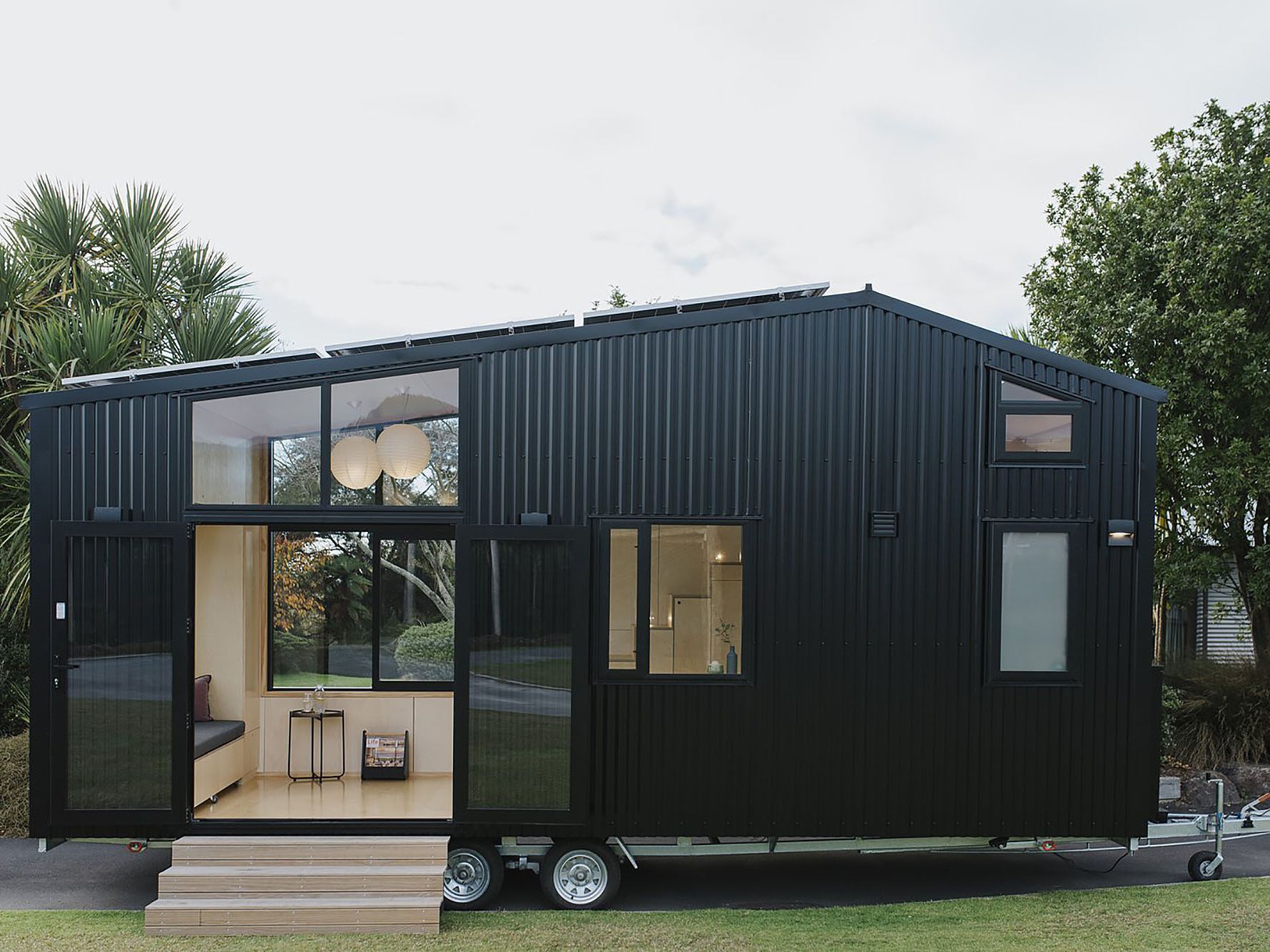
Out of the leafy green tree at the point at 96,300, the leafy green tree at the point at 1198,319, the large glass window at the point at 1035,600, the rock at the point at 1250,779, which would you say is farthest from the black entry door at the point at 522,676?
the leafy green tree at the point at 1198,319

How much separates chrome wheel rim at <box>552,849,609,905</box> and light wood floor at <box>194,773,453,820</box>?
2.58 feet

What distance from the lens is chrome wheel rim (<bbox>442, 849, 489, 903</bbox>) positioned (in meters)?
5.41

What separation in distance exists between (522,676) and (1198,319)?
8206 millimetres

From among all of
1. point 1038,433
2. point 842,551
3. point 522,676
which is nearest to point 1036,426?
point 1038,433

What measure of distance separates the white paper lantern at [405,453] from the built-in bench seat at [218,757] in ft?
7.62

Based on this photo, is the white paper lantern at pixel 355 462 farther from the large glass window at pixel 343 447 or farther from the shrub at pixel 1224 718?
the shrub at pixel 1224 718

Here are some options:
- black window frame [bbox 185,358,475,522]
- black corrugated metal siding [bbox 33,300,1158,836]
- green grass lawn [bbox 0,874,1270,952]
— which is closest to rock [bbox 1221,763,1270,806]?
green grass lawn [bbox 0,874,1270,952]

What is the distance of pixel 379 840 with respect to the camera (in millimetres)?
5273

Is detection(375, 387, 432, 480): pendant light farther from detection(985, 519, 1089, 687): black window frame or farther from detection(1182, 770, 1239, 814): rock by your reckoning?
detection(1182, 770, 1239, 814): rock

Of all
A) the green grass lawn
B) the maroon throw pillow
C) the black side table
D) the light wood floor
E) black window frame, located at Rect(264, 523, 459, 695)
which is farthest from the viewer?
black window frame, located at Rect(264, 523, 459, 695)

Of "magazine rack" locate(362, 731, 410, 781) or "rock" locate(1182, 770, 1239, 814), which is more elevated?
"magazine rack" locate(362, 731, 410, 781)

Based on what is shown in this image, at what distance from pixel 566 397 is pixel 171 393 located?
2389 millimetres

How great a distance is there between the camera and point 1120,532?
5473 mm

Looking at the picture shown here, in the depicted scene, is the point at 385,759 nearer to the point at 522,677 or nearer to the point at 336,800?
the point at 336,800
